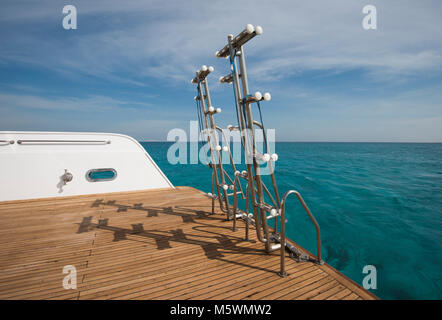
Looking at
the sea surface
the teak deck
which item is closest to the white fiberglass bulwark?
the teak deck

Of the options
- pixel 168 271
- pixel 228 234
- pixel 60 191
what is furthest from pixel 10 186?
pixel 228 234

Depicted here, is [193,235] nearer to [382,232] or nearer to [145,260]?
[145,260]

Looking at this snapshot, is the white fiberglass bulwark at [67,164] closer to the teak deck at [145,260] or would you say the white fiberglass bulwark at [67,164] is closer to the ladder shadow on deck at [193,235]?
the teak deck at [145,260]

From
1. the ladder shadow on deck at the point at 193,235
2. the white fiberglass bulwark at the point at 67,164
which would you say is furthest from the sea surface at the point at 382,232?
the white fiberglass bulwark at the point at 67,164

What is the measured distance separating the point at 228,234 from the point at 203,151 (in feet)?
5.27

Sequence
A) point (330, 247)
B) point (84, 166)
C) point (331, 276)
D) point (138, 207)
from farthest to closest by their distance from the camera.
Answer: point (84, 166)
point (330, 247)
point (138, 207)
point (331, 276)

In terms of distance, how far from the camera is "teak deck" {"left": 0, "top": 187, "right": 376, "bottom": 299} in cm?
211

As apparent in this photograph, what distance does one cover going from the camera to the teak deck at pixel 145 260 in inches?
83.0

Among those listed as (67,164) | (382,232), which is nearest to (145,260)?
(67,164)

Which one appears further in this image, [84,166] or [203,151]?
[84,166]

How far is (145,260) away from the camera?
106 inches

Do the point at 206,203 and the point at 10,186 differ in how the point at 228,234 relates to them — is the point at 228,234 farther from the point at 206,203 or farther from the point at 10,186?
the point at 10,186

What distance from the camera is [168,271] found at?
2451 mm
